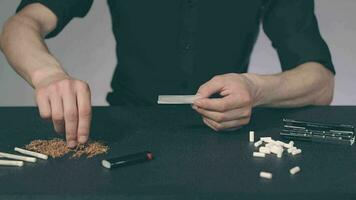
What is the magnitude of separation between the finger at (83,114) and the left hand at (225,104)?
18 centimetres

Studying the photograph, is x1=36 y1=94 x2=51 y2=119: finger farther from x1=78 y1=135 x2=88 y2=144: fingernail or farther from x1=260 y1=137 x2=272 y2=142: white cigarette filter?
x1=260 y1=137 x2=272 y2=142: white cigarette filter

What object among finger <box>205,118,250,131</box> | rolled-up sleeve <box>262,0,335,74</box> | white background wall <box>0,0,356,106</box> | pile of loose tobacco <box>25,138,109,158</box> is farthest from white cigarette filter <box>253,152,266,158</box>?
white background wall <box>0,0,356,106</box>

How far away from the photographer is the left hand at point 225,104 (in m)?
0.84

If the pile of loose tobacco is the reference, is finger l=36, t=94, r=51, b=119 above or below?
above

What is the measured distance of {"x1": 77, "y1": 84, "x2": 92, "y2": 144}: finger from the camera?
771 mm

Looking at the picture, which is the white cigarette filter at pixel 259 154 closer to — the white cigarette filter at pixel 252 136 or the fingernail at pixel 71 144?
the white cigarette filter at pixel 252 136

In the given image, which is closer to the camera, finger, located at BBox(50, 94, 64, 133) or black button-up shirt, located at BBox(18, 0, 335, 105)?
finger, located at BBox(50, 94, 64, 133)

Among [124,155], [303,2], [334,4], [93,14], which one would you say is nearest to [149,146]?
[124,155]

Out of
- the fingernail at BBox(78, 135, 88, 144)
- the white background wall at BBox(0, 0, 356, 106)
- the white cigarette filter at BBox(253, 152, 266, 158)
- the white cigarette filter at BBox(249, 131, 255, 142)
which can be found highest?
the fingernail at BBox(78, 135, 88, 144)

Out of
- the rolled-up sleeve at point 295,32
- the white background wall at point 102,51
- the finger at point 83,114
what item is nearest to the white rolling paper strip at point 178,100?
the finger at point 83,114

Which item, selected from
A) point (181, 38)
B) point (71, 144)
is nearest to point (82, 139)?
point (71, 144)

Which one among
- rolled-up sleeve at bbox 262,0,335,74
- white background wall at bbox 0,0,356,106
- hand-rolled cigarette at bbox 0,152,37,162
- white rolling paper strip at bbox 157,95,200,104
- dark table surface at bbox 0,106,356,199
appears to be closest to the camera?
dark table surface at bbox 0,106,356,199

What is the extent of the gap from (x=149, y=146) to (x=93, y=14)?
3.98 ft

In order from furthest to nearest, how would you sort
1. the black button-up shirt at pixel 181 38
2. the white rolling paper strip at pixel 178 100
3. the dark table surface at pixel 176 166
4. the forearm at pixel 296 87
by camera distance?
1. the black button-up shirt at pixel 181 38
2. the forearm at pixel 296 87
3. the white rolling paper strip at pixel 178 100
4. the dark table surface at pixel 176 166
